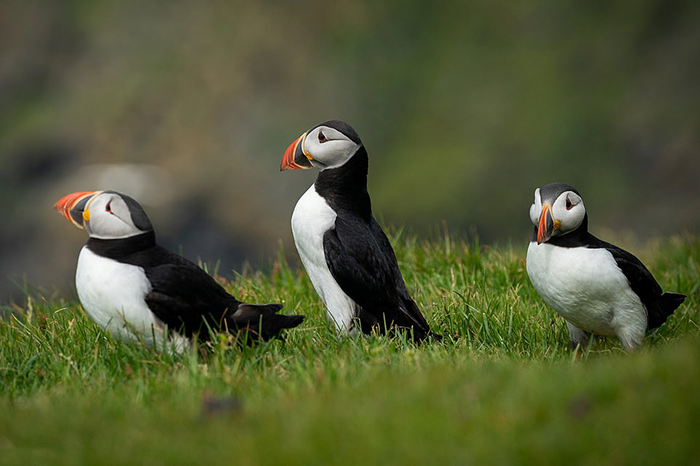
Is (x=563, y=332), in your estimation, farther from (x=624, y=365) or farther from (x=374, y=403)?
(x=374, y=403)

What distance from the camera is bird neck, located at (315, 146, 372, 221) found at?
5.59 metres

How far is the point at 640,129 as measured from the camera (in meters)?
Answer: 36.4

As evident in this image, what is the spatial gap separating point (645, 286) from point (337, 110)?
Result: 155 feet

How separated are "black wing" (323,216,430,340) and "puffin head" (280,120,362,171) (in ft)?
1.37

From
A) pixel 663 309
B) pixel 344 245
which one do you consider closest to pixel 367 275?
pixel 344 245

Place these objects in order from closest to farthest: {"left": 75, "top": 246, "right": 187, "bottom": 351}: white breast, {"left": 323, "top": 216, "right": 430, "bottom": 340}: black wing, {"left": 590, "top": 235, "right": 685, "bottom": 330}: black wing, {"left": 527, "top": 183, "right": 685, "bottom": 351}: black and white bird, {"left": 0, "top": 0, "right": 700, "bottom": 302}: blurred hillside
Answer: {"left": 75, "top": 246, "right": 187, "bottom": 351}: white breast < {"left": 527, "top": 183, "right": 685, "bottom": 351}: black and white bird < {"left": 590, "top": 235, "right": 685, "bottom": 330}: black wing < {"left": 323, "top": 216, "right": 430, "bottom": 340}: black wing < {"left": 0, "top": 0, "right": 700, "bottom": 302}: blurred hillside

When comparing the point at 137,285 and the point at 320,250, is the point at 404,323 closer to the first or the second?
the point at 320,250

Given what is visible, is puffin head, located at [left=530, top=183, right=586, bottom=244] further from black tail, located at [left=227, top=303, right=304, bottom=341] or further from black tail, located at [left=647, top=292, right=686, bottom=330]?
black tail, located at [left=227, top=303, right=304, bottom=341]

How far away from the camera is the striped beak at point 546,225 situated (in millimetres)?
5059

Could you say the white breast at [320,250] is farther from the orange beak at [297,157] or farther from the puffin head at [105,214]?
the puffin head at [105,214]

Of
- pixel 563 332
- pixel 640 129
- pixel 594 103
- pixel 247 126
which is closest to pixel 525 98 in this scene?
pixel 594 103

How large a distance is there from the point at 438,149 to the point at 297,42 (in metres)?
14.8

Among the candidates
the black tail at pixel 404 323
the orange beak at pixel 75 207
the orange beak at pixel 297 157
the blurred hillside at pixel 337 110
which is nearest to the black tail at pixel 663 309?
the black tail at pixel 404 323

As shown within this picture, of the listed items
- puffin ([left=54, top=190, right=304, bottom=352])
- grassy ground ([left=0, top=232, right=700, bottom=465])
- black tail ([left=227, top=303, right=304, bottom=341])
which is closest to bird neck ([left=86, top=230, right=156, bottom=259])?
puffin ([left=54, top=190, right=304, bottom=352])
